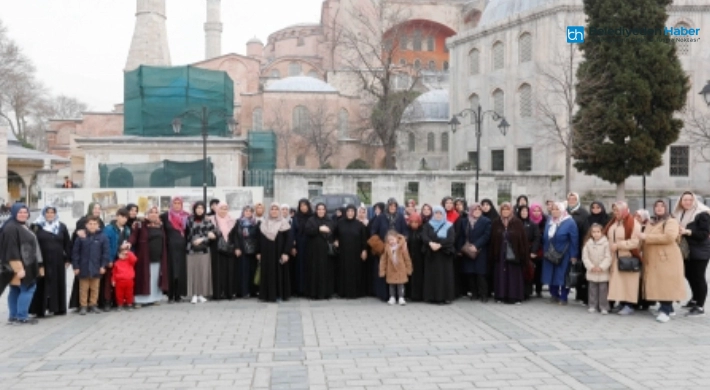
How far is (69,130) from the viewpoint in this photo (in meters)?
55.1

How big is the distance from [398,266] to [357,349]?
3.20 meters

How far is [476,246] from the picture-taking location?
408 inches

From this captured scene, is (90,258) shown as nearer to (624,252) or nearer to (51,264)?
(51,264)

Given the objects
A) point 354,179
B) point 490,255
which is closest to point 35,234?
point 490,255

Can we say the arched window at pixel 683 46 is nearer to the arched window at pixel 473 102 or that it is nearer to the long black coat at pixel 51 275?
the arched window at pixel 473 102

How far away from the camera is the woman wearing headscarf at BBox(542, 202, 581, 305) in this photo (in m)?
9.96

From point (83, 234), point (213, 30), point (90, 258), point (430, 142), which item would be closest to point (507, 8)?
point (430, 142)

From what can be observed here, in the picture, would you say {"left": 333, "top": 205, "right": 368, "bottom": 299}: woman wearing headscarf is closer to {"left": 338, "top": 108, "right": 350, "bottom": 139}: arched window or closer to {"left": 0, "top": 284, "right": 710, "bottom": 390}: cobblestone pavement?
{"left": 0, "top": 284, "right": 710, "bottom": 390}: cobblestone pavement

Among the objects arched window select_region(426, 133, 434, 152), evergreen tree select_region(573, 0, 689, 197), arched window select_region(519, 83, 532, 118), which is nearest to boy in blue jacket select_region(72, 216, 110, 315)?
evergreen tree select_region(573, 0, 689, 197)

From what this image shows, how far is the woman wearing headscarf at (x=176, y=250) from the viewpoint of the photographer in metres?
10.3

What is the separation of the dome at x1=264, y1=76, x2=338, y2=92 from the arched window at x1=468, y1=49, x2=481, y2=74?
1599cm

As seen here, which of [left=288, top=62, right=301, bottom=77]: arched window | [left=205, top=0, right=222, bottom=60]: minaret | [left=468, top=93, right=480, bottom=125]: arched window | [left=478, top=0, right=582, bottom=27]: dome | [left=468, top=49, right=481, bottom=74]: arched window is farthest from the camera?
[left=205, top=0, right=222, bottom=60]: minaret

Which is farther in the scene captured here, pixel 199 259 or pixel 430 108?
pixel 430 108

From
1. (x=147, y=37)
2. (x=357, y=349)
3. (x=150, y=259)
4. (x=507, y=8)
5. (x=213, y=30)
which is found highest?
(x=213, y=30)
